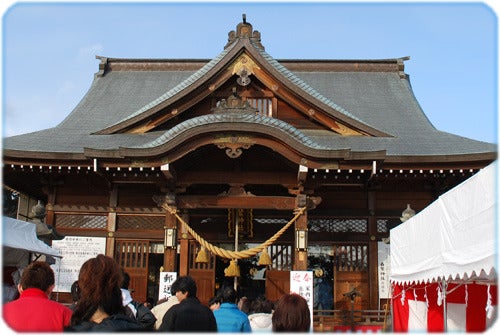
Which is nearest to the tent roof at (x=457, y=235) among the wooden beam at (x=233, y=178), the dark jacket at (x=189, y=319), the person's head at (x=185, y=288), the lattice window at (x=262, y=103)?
the dark jacket at (x=189, y=319)

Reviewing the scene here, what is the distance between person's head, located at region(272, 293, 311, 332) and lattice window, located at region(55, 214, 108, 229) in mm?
9257

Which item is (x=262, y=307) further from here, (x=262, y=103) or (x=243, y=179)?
(x=262, y=103)

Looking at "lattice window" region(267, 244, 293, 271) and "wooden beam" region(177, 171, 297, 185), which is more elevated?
"wooden beam" region(177, 171, 297, 185)

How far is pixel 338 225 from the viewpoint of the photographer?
39.1 feet

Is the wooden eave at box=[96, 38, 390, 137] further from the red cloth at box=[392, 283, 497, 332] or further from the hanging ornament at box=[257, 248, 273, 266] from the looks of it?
the red cloth at box=[392, 283, 497, 332]

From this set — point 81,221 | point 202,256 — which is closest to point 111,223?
point 81,221

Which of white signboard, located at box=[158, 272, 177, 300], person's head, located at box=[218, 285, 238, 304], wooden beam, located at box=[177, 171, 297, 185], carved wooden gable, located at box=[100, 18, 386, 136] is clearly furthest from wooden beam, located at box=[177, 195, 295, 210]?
person's head, located at box=[218, 285, 238, 304]

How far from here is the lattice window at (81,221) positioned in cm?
1198

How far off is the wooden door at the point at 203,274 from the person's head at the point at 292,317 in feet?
27.1

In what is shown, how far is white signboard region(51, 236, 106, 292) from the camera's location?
38.2ft

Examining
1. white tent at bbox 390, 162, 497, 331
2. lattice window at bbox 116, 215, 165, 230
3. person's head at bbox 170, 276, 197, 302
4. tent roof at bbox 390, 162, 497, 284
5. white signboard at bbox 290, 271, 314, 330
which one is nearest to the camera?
person's head at bbox 170, 276, 197, 302

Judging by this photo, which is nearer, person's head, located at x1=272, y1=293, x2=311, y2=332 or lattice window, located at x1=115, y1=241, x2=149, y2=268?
person's head, located at x1=272, y1=293, x2=311, y2=332

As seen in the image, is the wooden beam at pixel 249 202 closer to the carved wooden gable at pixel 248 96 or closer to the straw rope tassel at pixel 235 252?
the straw rope tassel at pixel 235 252

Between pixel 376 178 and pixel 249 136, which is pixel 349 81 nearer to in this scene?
pixel 376 178
